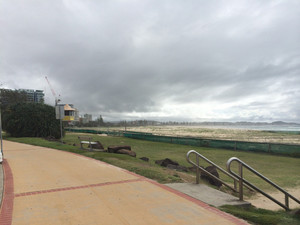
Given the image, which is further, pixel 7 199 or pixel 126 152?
pixel 126 152

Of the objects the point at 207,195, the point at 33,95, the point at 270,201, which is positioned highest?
the point at 33,95

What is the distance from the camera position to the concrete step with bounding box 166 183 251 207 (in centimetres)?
466

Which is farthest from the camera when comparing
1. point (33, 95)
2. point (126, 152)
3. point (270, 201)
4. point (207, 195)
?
point (33, 95)

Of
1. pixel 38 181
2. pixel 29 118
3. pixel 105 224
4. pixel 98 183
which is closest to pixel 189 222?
pixel 105 224

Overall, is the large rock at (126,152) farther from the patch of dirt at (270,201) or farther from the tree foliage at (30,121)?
the tree foliage at (30,121)

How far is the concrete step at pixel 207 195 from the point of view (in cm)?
466

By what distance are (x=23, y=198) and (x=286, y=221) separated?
5.10 m

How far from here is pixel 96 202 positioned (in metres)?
4.50

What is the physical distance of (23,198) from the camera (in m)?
4.75

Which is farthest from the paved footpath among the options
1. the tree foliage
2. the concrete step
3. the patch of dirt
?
the tree foliage

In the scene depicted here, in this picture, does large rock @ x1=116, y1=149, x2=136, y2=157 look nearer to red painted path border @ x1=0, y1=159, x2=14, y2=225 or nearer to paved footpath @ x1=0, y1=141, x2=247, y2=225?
paved footpath @ x1=0, y1=141, x2=247, y2=225

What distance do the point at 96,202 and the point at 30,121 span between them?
2442 centimetres

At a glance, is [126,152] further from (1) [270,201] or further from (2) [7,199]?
(2) [7,199]

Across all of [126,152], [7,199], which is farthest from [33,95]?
[7,199]
